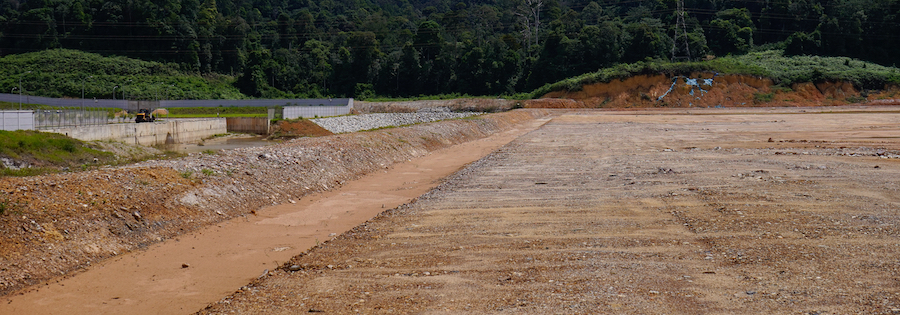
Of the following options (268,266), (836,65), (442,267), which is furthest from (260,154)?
(836,65)

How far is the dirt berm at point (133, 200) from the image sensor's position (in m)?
10.5

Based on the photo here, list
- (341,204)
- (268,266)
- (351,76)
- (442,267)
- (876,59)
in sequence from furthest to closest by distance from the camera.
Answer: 1. (351,76)
2. (876,59)
3. (341,204)
4. (268,266)
5. (442,267)

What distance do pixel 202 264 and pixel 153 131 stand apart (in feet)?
132

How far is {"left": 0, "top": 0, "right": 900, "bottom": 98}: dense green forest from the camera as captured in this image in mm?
98062

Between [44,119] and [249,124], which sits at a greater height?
[44,119]

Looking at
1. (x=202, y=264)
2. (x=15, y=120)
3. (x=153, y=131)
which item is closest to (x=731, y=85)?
(x=153, y=131)

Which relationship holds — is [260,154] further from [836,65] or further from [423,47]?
[423,47]

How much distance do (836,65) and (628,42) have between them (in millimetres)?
28698

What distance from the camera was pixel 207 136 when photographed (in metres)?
54.8

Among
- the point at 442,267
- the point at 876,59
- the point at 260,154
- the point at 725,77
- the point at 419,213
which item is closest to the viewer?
the point at 442,267

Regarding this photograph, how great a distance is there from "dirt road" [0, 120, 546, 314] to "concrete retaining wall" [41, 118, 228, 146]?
2650 centimetres

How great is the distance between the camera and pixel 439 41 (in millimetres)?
114625

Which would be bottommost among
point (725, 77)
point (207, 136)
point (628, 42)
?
point (207, 136)

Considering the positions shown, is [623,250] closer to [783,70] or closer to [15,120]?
[15,120]
